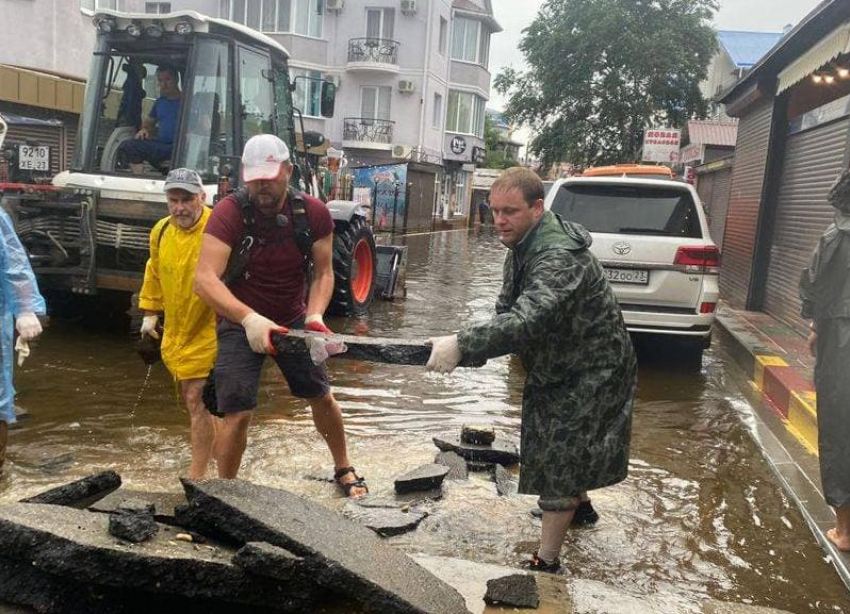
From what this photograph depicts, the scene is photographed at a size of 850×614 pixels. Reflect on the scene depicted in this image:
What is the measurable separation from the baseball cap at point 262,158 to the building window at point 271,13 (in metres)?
32.4

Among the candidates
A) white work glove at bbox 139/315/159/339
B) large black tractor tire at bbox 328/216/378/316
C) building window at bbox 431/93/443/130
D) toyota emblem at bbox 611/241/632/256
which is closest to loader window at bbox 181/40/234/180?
large black tractor tire at bbox 328/216/378/316

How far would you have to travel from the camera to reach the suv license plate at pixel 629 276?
7.84 meters

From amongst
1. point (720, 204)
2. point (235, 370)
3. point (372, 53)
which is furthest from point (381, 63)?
point (235, 370)

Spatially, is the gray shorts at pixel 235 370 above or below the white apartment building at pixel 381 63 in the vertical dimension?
below

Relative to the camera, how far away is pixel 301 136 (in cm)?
910

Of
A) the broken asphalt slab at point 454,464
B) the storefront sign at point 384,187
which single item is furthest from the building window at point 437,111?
the broken asphalt slab at point 454,464

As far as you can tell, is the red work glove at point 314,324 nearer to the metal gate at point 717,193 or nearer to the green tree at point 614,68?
the metal gate at point 717,193

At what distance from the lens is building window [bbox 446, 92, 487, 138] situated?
40594 millimetres

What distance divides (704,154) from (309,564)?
2207 cm

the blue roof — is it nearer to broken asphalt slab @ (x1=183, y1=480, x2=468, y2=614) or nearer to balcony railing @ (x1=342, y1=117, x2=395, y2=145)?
balcony railing @ (x1=342, y1=117, x2=395, y2=145)

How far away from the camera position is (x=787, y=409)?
6633mm

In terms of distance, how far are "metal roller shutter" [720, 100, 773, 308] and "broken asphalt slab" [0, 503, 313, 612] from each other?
10.9 meters

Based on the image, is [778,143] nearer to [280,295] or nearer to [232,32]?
[232,32]

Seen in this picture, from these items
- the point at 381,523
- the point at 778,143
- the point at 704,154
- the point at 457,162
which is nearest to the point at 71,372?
the point at 381,523
